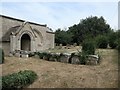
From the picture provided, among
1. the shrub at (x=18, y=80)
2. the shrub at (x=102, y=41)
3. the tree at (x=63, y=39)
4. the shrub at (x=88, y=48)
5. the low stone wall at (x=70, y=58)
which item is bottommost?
the shrub at (x=18, y=80)

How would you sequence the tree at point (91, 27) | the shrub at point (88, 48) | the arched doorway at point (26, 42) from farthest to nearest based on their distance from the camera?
1. the tree at point (91, 27)
2. the arched doorway at point (26, 42)
3. the shrub at point (88, 48)

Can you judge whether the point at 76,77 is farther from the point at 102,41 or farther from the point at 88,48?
the point at 102,41

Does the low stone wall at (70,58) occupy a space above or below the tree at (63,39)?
below

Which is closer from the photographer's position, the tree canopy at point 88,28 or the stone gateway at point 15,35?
the stone gateway at point 15,35

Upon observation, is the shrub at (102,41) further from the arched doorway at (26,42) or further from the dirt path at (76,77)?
the dirt path at (76,77)

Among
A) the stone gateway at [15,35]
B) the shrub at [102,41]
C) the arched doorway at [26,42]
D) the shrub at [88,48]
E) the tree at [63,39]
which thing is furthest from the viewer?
the tree at [63,39]

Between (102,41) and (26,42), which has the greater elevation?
(102,41)

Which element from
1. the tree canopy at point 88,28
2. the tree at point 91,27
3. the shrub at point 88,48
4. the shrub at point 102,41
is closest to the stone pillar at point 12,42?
the shrub at point 102,41

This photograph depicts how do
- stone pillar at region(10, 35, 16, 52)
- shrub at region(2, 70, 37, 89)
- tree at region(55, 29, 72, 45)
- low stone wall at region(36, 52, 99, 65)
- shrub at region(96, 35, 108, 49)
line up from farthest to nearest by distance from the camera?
tree at region(55, 29, 72, 45) < shrub at region(96, 35, 108, 49) < stone pillar at region(10, 35, 16, 52) < low stone wall at region(36, 52, 99, 65) < shrub at region(2, 70, 37, 89)

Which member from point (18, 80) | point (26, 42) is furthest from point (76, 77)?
point (26, 42)

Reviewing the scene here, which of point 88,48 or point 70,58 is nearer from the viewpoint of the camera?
point 70,58

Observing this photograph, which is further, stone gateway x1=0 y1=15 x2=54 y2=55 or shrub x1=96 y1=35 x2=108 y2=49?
shrub x1=96 y1=35 x2=108 y2=49

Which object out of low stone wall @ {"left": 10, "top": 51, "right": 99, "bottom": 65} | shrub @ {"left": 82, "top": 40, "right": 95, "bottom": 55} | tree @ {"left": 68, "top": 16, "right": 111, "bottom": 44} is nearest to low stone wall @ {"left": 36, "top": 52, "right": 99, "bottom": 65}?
low stone wall @ {"left": 10, "top": 51, "right": 99, "bottom": 65}

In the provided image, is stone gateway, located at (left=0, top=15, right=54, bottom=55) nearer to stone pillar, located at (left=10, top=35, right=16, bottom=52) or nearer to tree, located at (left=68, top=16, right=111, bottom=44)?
stone pillar, located at (left=10, top=35, right=16, bottom=52)
